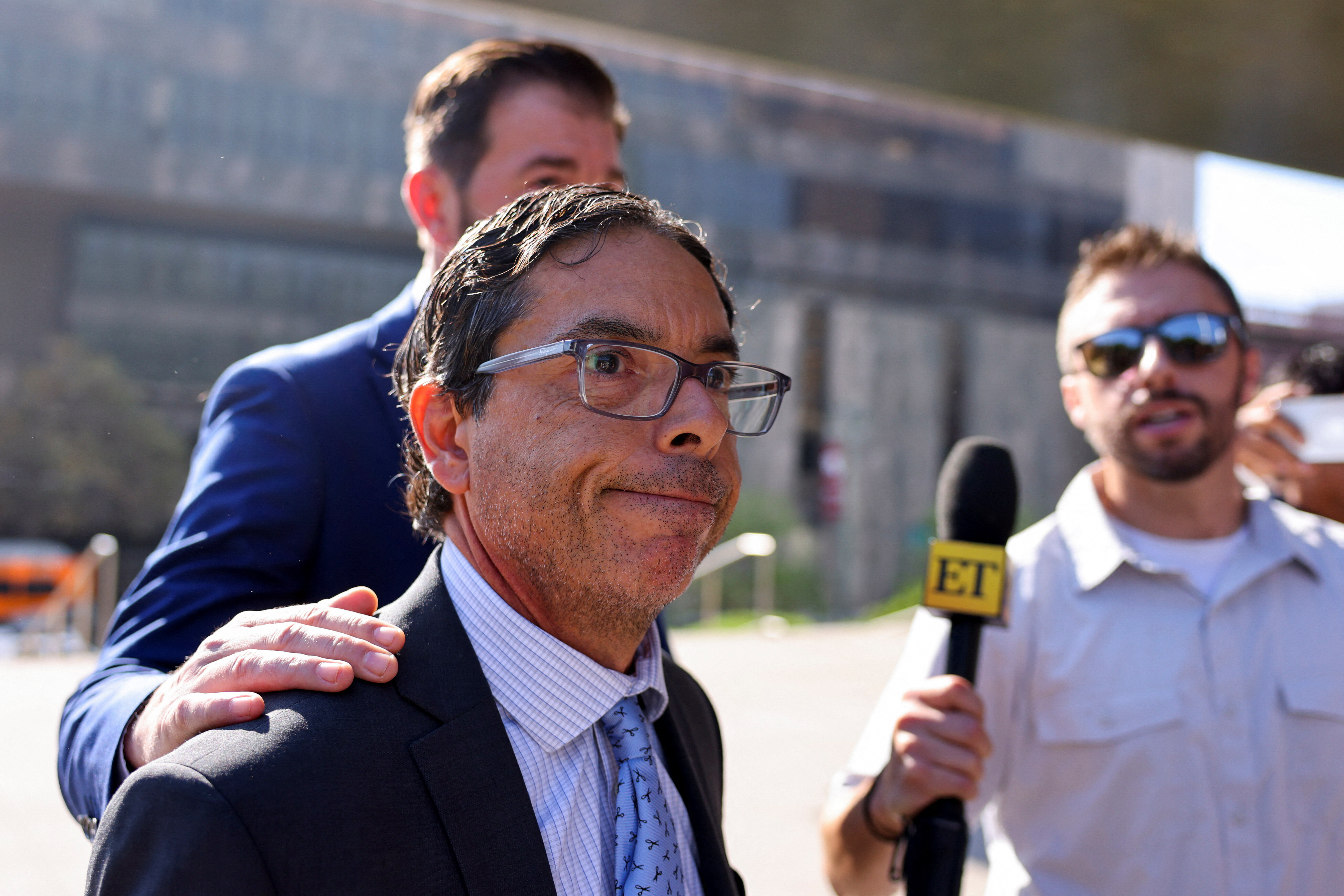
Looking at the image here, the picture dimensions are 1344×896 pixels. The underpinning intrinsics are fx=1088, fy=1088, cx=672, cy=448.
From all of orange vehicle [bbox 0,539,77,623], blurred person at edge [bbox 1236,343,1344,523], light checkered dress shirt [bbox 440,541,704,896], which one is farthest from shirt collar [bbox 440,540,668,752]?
orange vehicle [bbox 0,539,77,623]

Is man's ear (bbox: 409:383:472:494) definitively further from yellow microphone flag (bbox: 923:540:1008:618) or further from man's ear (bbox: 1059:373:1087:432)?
man's ear (bbox: 1059:373:1087:432)

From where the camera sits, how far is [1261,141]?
14.5 ft

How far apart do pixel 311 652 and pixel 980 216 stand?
45029mm

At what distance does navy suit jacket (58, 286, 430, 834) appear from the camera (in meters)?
1.68

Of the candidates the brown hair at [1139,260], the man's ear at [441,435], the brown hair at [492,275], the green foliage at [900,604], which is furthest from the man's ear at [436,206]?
the green foliage at [900,604]

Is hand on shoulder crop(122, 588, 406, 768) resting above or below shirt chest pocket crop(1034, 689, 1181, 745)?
above

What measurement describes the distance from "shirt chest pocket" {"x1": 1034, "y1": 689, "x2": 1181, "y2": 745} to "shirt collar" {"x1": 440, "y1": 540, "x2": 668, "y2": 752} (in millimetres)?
1284

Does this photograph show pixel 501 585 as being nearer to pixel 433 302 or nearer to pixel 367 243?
pixel 433 302

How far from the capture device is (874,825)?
210 cm

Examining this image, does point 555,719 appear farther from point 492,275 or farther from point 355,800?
point 492,275

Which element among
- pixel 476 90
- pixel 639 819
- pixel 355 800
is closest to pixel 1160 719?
pixel 639 819

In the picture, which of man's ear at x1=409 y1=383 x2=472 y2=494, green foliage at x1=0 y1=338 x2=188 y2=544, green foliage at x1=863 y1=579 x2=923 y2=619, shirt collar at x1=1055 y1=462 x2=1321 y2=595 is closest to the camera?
man's ear at x1=409 y1=383 x2=472 y2=494

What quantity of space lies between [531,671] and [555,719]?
0.23ft

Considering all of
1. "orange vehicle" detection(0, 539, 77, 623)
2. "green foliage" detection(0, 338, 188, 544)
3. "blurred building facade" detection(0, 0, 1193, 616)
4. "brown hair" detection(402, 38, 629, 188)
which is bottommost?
"orange vehicle" detection(0, 539, 77, 623)
